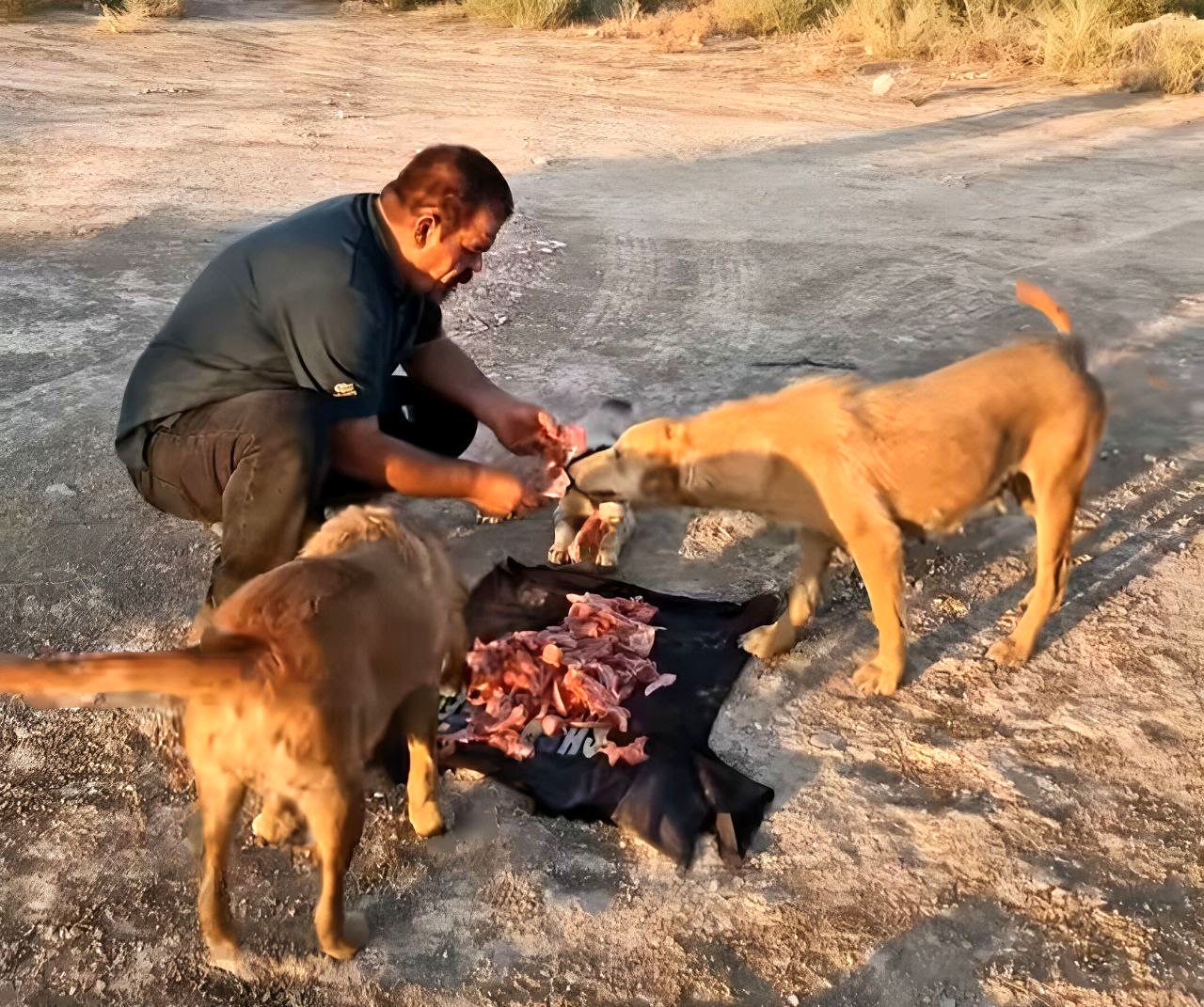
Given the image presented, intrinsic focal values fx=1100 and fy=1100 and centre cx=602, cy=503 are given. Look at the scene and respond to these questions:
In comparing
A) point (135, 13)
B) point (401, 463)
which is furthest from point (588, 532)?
point (135, 13)

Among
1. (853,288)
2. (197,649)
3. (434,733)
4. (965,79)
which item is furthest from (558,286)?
(965,79)

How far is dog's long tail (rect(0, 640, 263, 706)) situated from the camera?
2.16m

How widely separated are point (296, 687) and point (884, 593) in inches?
88.5

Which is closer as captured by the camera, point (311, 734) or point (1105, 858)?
point (311, 734)

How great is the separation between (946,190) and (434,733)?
8830 millimetres

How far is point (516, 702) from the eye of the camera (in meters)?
Answer: 3.88

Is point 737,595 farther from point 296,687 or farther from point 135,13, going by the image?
point 135,13

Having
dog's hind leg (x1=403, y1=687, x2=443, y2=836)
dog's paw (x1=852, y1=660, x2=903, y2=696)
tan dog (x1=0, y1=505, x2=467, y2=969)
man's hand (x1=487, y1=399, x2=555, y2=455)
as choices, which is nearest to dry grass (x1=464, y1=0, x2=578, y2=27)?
man's hand (x1=487, y1=399, x2=555, y2=455)

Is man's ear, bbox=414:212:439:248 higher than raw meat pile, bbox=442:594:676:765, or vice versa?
man's ear, bbox=414:212:439:248

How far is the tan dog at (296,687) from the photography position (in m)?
2.41

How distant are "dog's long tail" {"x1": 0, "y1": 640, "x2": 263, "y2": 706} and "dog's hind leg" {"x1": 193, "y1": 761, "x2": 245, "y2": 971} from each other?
0.94 feet

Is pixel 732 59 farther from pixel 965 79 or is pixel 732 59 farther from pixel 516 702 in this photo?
pixel 516 702

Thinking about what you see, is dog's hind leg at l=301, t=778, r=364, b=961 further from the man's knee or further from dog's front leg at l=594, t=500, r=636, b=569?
dog's front leg at l=594, t=500, r=636, b=569

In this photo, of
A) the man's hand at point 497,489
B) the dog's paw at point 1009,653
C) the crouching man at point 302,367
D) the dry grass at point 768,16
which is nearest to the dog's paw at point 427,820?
the crouching man at point 302,367
